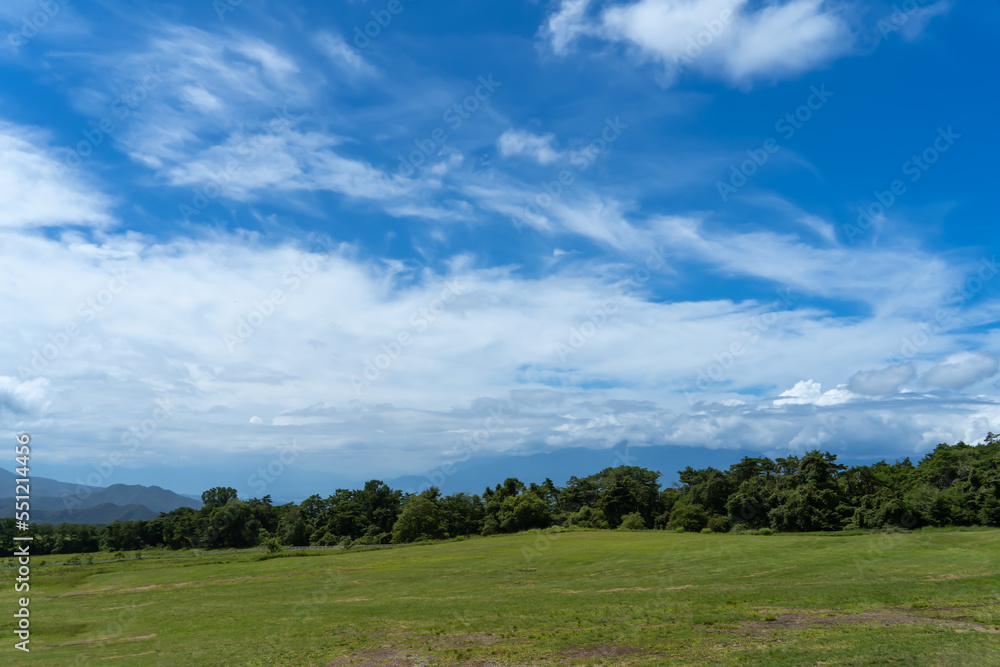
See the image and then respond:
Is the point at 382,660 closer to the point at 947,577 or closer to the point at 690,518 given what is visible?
the point at 947,577

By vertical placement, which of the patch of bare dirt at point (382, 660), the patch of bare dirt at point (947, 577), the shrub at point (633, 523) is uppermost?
the patch of bare dirt at point (947, 577)

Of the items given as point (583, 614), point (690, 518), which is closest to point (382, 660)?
point (583, 614)

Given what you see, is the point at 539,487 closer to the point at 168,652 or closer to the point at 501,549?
the point at 501,549

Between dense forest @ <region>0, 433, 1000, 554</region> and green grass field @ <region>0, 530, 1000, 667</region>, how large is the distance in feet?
111

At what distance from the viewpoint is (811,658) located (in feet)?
60.5

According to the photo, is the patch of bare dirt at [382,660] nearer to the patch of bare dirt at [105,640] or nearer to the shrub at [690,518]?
the patch of bare dirt at [105,640]

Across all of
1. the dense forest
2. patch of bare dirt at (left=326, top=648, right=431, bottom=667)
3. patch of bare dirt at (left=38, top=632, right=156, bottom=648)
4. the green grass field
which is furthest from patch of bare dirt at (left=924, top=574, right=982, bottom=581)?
the dense forest

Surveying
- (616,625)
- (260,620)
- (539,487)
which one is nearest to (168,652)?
(260,620)

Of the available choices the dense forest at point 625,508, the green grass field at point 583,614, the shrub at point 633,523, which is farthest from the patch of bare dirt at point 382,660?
the shrub at point 633,523

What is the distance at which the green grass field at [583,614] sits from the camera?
20.7 m

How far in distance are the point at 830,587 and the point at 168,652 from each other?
3481 cm

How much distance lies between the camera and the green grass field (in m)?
20.7

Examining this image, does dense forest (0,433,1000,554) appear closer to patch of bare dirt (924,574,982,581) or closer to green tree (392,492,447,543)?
green tree (392,492,447,543)

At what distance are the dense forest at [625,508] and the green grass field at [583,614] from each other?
33777mm
